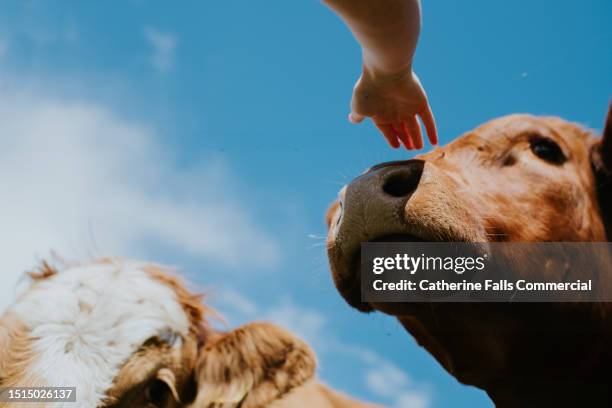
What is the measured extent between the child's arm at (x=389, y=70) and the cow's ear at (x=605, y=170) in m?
0.78

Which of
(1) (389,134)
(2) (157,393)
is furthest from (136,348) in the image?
(1) (389,134)

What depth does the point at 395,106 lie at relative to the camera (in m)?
2.80

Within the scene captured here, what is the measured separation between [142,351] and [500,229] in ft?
7.13

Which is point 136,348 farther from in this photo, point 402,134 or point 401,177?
point 401,177

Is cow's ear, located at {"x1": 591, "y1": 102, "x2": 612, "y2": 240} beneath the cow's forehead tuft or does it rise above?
above

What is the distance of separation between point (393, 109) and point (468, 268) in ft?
2.16

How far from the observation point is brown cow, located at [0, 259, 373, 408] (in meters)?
3.79

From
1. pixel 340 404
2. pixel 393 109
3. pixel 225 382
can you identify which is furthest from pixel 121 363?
pixel 393 109

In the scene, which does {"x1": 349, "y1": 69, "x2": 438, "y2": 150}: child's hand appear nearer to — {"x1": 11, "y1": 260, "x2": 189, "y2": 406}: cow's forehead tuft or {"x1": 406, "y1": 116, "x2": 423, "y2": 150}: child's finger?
{"x1": 406, "y1": 116, "x2": 423, "y2": 150}: child's finger

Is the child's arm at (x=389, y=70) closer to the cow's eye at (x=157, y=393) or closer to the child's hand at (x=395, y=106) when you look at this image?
the child's hand at (x=395, y=106)

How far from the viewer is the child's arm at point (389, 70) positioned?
6.89ft

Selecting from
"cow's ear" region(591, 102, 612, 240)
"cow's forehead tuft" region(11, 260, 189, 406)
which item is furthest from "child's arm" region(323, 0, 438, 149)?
"cow's forehead tuft" region(11, 260, 189, 406)

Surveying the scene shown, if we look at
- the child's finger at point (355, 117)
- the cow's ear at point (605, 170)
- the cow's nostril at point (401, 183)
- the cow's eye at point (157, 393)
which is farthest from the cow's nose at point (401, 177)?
the cow's eye at point (157, 393)

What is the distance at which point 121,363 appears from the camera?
3.90 meters
